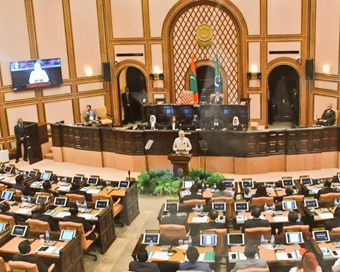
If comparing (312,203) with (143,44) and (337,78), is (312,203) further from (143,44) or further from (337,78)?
(143,44)

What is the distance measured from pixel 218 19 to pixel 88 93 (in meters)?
6.48

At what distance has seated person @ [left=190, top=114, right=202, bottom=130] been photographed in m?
Answer: 17.7

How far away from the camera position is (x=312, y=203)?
416 inches

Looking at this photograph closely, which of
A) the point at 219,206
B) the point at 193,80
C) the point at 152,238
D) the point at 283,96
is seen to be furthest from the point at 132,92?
the point at 152,238

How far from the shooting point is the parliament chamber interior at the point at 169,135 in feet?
30.5

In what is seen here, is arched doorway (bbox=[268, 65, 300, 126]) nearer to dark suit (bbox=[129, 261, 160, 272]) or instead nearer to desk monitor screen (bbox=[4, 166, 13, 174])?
desk monitor screen (bbox=[4, 166, 13, 174])

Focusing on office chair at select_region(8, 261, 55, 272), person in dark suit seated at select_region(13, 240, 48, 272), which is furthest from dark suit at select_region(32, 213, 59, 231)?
office chair at select_region(8, 261, 55, 272)

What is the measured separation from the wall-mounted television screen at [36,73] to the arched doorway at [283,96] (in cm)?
942

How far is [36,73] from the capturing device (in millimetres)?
19266

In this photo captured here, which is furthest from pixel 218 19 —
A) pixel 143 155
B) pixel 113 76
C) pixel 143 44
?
pixel 143 155

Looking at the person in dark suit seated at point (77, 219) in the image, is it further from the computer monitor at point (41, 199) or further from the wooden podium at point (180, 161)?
the wooden podium at point (180, 161)

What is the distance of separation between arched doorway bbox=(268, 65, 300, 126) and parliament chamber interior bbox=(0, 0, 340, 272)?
0.21 ft

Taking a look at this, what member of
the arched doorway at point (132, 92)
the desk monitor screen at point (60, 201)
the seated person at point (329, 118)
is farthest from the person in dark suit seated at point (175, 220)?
the arched doorway at point (132, 92)

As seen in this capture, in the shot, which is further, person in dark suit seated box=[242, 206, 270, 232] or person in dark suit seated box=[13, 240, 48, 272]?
person in dark suit seated box=[242, 206, 270, 232]
